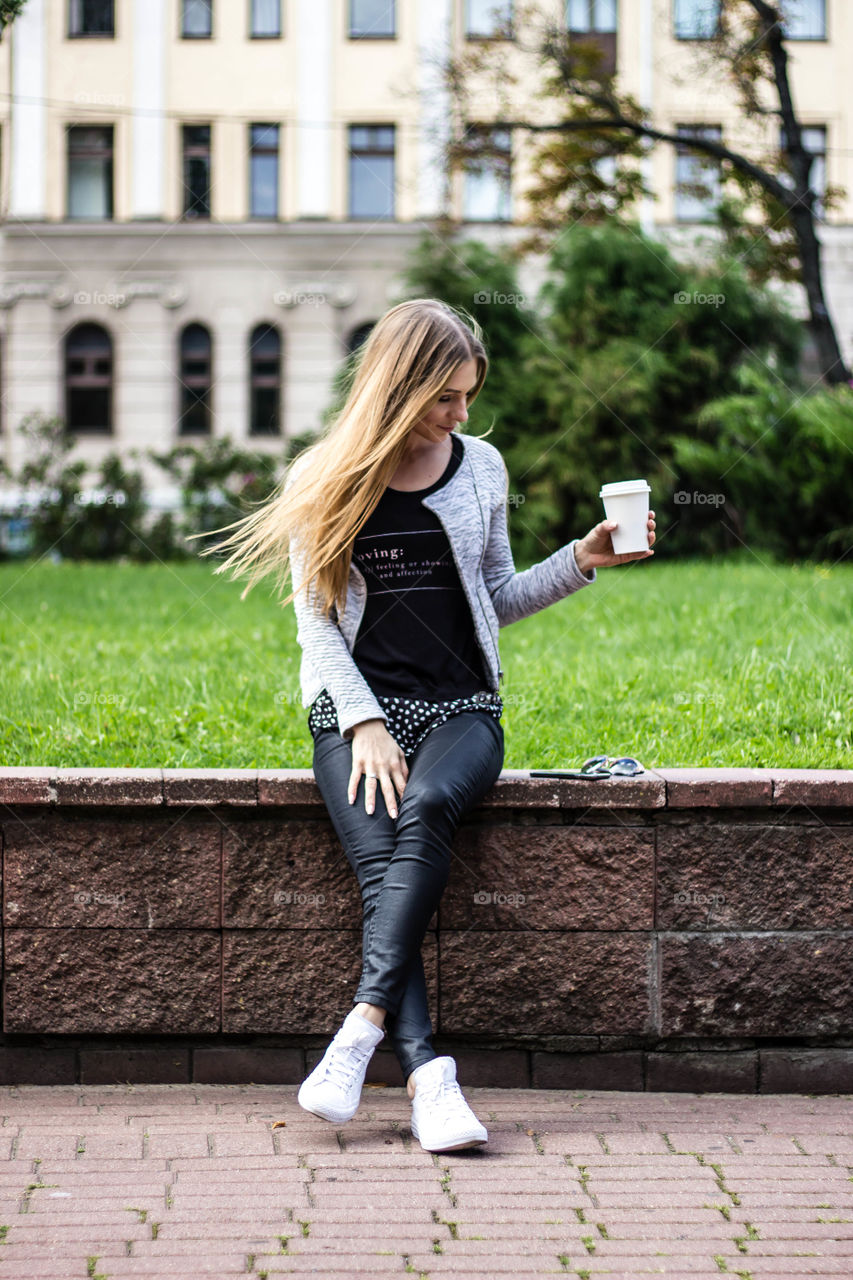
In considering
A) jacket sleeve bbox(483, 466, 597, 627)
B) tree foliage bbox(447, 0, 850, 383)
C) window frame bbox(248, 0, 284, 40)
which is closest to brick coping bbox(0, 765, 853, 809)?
jacket sleeve bbox(483, 466, 597, 627)

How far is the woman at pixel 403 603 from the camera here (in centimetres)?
335

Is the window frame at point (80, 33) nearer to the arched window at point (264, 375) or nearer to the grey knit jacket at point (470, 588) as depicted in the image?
the arched window at point (264, 375)

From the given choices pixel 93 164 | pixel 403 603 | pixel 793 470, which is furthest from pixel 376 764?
pixel 93 164

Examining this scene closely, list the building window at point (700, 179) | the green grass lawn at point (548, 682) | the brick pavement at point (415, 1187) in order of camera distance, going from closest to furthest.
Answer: the brick pavement at point (415, 1187) → the green grass lawn at point (548, 682) → the building window at point (700, 179)

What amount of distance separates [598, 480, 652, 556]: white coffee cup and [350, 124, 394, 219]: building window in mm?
21500

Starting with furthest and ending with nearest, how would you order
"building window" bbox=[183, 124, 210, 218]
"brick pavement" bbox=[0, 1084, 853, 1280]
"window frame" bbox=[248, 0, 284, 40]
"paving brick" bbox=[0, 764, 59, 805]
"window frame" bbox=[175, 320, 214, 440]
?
"window frame" bbox=[175, 320, 214, 440] < "building window" bbox=[183, 124, 210, 218] < "window frame" bbox=[248, 0, 284, 40] < "paving brick" bbox=[0, 764, 59, 805] < "brick pavement" bbox=[0, 1084, 853, 1280]

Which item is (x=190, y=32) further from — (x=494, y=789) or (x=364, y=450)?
(x=494, y=789)

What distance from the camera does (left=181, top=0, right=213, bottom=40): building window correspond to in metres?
23.2

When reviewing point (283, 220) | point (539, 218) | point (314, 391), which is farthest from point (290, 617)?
point (283, 220)

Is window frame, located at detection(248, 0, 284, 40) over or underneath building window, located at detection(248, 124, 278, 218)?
over

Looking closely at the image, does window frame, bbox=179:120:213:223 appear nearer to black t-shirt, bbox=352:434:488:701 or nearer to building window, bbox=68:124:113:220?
building window, bbox=68:124:113:220

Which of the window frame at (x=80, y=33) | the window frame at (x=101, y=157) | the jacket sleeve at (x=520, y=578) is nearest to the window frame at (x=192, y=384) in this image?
the window frame at (x=101, y=157)

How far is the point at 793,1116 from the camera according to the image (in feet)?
11.7

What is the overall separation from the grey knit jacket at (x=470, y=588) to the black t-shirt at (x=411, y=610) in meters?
0.03
